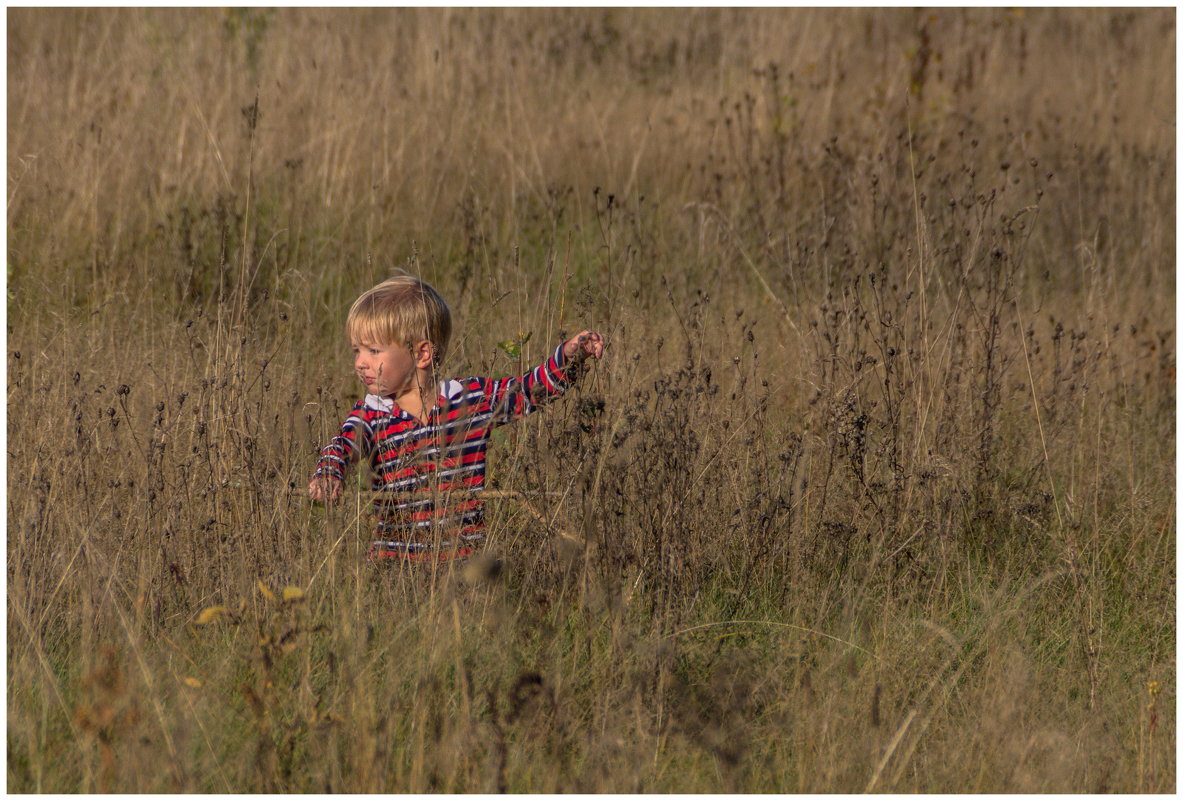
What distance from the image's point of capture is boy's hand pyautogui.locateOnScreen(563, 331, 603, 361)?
9.04 feet

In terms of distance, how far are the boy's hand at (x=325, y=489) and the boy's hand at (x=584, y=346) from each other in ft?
2.07

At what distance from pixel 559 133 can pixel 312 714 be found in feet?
14.3

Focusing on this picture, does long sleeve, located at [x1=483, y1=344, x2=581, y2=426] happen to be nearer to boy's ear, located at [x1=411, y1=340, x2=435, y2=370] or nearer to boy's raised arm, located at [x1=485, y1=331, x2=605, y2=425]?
boy's raised arm, located at [x1=485, y1=331, x2=605, y2=425]

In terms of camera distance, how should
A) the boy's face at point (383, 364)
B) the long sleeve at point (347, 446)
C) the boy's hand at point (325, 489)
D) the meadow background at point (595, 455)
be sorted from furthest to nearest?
the boy's face at point (383, 364), the long sleeve at point (347, 446), the boy's hand at point (325, 489), the meadow background at point (595, 455)

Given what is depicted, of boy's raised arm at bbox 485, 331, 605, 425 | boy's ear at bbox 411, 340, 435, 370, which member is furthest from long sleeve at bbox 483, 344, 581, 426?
boy's ear at bbox 411, 340, 435, 370

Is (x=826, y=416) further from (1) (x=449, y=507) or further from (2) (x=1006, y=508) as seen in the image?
(1) (x=449, y=507)

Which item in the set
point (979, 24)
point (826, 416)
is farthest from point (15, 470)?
point (979, 24)

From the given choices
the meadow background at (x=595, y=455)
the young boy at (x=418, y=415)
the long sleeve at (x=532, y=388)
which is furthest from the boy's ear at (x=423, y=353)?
the meadow background at (x=595, y=455)

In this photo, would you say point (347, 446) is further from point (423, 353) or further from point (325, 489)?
point (423, 353)

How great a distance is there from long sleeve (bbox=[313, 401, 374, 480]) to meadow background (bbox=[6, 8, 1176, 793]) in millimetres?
144

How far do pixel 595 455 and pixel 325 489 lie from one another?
2.15 ft

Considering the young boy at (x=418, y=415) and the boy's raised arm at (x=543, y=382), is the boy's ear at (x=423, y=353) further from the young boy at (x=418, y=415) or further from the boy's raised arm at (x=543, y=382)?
the boy's raised arm at (x=543, y=382)

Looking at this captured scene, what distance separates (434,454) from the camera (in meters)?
2.74

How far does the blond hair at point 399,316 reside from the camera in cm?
277
